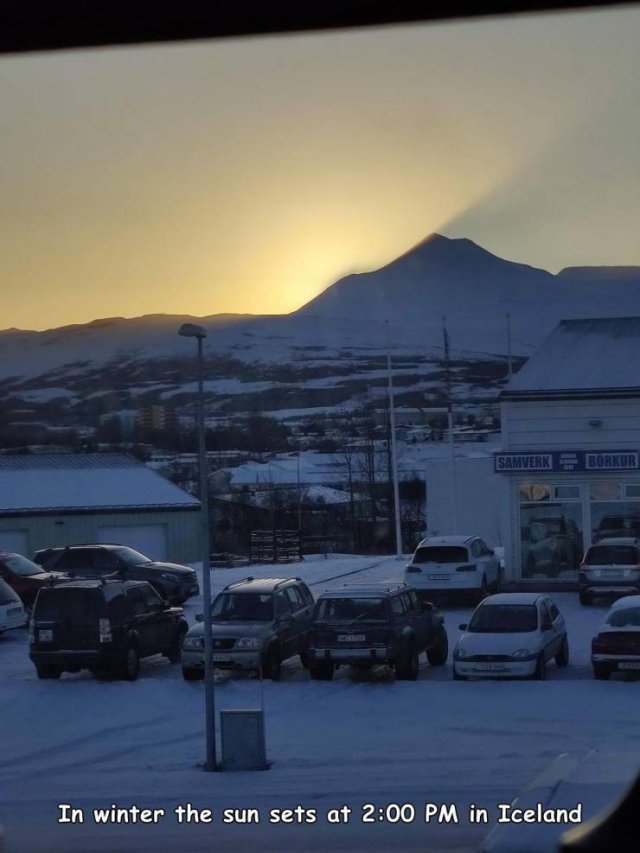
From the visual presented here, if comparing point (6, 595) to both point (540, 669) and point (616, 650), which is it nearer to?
point (540, 669)

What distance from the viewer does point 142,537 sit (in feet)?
120

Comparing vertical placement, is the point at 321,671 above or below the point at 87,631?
below

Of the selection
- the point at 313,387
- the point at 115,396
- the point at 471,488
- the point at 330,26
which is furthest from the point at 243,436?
the point at 330,26

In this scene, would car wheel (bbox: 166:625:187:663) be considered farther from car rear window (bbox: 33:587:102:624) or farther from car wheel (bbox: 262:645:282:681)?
car wheel (bbox: 262:645:282:681)

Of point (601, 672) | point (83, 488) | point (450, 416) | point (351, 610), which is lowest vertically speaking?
point (601, 672)

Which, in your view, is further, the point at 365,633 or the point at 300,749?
the point at 365,633

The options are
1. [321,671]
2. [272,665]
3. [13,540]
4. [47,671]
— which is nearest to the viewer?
[321,671]

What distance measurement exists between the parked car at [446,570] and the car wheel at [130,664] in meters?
7.93

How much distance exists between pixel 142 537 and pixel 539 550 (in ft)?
47.7

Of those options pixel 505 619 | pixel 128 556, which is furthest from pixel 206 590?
pixel 128 556

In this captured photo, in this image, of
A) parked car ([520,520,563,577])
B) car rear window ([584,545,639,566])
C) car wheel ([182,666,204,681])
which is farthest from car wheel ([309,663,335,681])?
parked car ([520,520,563,577])

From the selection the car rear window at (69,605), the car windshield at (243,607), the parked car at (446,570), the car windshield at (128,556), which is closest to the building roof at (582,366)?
the parked car at (446,570)

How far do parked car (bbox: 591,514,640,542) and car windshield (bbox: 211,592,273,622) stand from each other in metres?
12.4

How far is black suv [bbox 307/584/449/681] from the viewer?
52.7 ft
